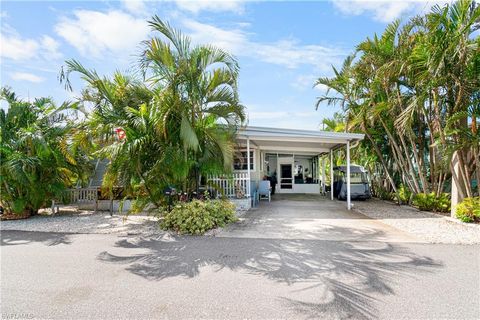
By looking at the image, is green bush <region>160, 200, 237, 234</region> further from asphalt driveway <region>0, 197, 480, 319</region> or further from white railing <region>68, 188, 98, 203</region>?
white railing <region>68, 188, 98, 203</region>

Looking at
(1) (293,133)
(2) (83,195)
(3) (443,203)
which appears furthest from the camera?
(2) (83,195)

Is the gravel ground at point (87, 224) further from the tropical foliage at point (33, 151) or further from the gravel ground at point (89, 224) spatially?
the tropical foliage at point (33, 151)

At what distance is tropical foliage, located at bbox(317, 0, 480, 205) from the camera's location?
7.11 m

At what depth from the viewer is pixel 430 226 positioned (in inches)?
285

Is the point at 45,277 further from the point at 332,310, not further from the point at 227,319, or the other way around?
the point at 332,310

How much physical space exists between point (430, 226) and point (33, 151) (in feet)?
39.2

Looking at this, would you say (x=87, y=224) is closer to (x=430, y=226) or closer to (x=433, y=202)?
(x=430, y=226)

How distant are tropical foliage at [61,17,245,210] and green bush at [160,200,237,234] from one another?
0.79m

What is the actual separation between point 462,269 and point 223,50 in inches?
257

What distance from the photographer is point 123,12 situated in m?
7.38

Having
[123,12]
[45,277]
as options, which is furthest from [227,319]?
[123,12]

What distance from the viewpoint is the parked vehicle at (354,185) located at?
43.4ft

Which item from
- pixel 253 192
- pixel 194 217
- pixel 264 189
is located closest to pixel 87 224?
pixel 194 217

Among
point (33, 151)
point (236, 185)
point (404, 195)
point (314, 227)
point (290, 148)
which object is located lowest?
point (314, 227)
